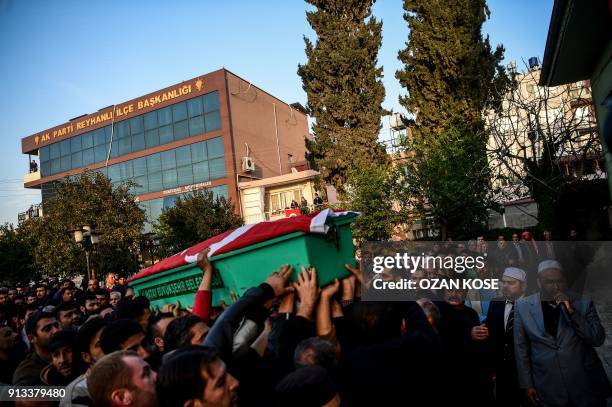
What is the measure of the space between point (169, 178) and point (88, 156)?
27.2 feet

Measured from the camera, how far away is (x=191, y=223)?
2431 centimetres

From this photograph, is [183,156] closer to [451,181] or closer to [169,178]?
[169,178]

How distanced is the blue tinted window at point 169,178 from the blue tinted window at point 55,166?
11.2m

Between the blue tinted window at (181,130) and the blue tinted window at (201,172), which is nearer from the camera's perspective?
the blue tinted window at (201,172)

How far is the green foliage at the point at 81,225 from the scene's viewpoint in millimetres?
20828

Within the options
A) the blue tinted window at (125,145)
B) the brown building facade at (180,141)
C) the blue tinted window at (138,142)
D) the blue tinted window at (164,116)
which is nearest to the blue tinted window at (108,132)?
the brown building facade at (180,141)

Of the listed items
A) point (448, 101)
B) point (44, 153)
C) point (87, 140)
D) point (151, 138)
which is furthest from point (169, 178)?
point (448, 101)

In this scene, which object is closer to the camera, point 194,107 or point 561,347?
point 561,347

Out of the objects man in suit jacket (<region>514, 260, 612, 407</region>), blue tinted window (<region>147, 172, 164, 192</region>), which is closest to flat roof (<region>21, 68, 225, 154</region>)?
blue tinted window (<region>147, 172, 164, 192</region>)

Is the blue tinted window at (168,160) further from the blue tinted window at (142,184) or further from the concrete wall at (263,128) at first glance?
the concrete wall at (263,128)

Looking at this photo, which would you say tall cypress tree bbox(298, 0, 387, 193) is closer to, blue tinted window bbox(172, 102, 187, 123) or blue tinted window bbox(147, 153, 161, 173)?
blue tinted window bbox(172, 102, 187, 123)

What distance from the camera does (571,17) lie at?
5.75m

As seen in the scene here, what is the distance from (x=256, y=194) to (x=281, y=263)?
2675cm

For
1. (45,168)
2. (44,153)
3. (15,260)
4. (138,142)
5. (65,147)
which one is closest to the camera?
(15,260)
